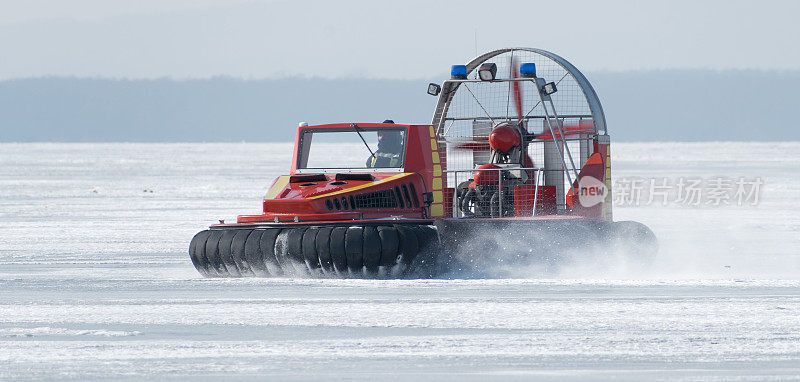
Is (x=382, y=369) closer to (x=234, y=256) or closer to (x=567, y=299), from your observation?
(x=567, y=299)

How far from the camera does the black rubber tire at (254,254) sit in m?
8.98

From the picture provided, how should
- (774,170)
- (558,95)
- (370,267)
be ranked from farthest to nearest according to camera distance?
(774,170) → (558,95) → (370,267)

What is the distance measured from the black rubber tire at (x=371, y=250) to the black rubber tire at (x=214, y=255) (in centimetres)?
124

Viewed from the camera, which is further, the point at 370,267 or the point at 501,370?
the point at 370,267

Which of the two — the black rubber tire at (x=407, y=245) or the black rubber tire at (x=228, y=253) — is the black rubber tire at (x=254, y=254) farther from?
the black rubber tire at (x=407, y=245)

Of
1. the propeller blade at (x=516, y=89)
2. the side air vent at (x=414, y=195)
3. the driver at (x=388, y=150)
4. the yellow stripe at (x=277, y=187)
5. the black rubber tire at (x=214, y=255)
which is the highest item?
the propeller blade at (x=516, y=89)

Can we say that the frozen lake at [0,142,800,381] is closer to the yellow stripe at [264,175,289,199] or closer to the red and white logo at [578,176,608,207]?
the red and white logo at [578,176,608,207]

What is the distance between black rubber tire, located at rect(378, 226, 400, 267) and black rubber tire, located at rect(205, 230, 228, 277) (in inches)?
52.1

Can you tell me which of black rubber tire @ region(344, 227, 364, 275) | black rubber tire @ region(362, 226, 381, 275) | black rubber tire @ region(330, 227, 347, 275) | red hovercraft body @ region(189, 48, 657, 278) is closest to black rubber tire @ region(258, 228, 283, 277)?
red hovercraft body @ region(189, 48, 657, 278)

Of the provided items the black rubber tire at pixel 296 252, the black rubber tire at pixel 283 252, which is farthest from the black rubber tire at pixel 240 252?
the black rubber tire at pixel 296 252

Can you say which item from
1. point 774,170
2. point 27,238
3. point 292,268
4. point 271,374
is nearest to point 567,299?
point 292,268

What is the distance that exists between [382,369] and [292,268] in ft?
11.5

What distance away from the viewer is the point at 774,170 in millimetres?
33594

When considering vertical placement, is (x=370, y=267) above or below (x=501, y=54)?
below
